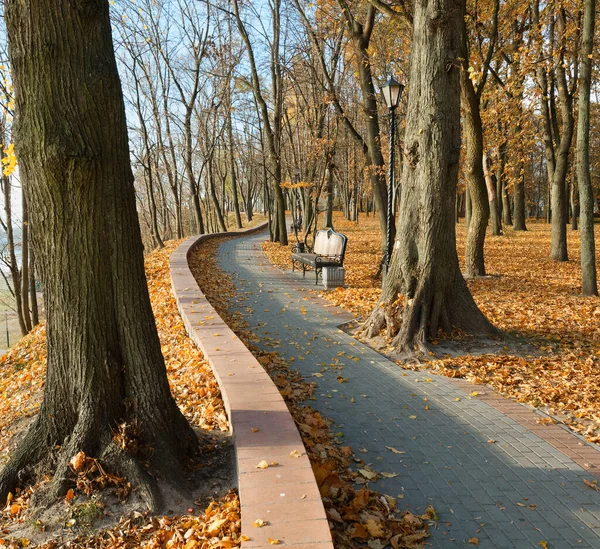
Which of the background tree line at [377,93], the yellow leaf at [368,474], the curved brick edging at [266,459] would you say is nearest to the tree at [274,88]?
the background tree line at [377,93]

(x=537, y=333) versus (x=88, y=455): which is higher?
(x=88, y=455)

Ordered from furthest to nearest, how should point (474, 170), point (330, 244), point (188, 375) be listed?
point (330, 244)
point (474, 170)
point (188, 375)

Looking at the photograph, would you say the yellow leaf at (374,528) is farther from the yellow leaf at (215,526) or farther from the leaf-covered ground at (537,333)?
the leaf-covered ground at (537,333)

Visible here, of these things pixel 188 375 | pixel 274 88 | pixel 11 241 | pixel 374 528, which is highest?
pixel 274 88

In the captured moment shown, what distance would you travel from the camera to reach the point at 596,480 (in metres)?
4.01

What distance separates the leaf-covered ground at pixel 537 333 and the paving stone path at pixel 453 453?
394mm

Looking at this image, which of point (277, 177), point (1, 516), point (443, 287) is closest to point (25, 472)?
point (1, 516)

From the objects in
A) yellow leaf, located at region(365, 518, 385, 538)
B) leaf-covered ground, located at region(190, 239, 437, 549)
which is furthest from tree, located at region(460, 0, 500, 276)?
yellow leaf, located at region(365, 518, 385, 538)

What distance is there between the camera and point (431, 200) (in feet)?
24.6

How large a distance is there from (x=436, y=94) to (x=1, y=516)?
6.93 meters

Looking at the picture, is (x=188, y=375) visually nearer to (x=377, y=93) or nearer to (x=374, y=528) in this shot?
(x=374, y=528)

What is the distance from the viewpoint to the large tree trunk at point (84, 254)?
3191mm

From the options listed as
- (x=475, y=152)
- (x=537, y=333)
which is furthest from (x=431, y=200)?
(x=475, y=152)

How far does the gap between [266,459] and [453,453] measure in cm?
182
